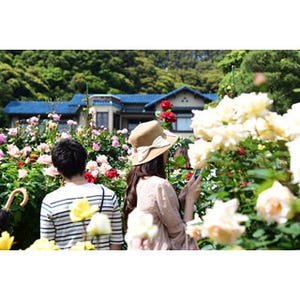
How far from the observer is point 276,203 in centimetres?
95

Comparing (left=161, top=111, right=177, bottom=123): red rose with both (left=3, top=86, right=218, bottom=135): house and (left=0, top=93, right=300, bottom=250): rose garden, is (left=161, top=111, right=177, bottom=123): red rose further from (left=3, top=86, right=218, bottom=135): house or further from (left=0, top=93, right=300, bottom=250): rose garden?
(left=3, top=86, right=218, bottom=135): house

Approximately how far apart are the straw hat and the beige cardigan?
13 centimetres

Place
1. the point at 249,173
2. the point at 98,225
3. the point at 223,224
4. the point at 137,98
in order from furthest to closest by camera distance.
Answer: the point at 137,98 < the point at 249,173 < the point at 98,225 < the point at 223,224

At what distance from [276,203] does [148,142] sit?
3.18 feet

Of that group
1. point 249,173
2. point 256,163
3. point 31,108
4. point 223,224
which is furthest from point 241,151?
point 31,108

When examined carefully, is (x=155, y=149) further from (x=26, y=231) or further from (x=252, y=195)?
(x=26, y=231)

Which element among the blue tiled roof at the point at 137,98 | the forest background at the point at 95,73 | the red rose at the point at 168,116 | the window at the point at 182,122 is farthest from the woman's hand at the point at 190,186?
the blue tiled roof at the point at 137,98

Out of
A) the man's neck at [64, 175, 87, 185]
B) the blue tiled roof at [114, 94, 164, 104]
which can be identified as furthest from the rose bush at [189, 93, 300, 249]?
the blue tiled roof at [114, 94, 164, 104]

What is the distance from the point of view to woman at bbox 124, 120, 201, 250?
5.46 ft

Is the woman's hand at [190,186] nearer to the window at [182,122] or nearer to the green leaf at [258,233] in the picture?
the green leaf at [258,233]

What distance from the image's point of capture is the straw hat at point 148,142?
183cm

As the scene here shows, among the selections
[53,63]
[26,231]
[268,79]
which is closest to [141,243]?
[26,231]

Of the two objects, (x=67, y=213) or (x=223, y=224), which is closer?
(x=223, y=224)

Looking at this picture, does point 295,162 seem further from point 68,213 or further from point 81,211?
point 68,213
